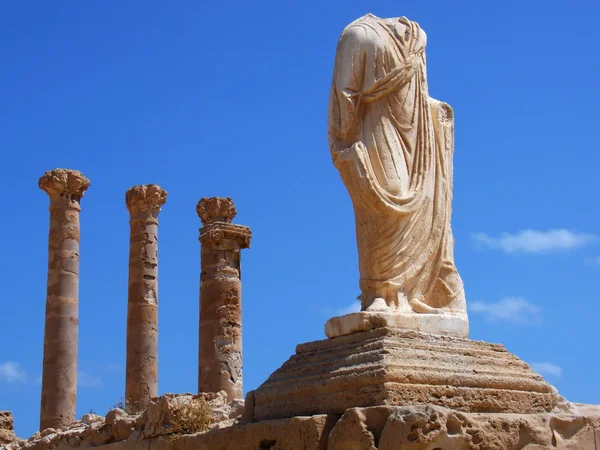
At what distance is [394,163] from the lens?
903 cm

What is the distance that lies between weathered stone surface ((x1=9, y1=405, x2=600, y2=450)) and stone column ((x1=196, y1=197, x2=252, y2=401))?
10.5 meters

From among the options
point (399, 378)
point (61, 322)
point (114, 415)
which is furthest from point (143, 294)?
point (399, 378)

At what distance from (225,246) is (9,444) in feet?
21.5

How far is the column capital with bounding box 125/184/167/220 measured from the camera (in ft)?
72.0

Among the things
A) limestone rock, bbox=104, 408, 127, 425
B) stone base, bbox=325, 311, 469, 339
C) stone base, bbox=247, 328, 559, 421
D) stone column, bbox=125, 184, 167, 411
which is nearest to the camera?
stone base, bbox=247, 328, 559, 421

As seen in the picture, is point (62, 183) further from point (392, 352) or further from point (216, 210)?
point (392, 352)

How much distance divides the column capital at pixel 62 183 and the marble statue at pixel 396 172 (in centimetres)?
1265

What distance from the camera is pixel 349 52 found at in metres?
9.29

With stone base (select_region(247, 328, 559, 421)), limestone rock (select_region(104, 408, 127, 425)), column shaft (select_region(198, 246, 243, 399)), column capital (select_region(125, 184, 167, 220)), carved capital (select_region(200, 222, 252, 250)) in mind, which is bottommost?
stone base (select_region(247, 328, 559, 421))

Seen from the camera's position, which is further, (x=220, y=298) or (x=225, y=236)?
(x=225, y=236)

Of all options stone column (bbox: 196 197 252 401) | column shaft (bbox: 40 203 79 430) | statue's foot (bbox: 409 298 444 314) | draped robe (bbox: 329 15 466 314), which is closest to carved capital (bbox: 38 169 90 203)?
column shaft (bbox: 40 203 79 430)

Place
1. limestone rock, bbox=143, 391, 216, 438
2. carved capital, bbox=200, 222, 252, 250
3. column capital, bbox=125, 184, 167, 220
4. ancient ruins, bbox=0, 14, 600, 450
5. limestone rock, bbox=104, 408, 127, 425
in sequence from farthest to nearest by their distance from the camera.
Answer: column capital, bbox=125, 184, 167, 220
carved capital, bbox=200, 222, 252, 250
limestone rock, bbox=104, 408, 127, 425
limestone rock, bbox=143, 391, 216, 438
ancient ruins, bbox=0, 14, 600, 450

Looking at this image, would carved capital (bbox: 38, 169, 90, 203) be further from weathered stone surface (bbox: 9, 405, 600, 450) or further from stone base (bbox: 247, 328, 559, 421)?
stone base (bbox: 247, 328, 559, 421)

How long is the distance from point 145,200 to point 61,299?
2.65 meters
